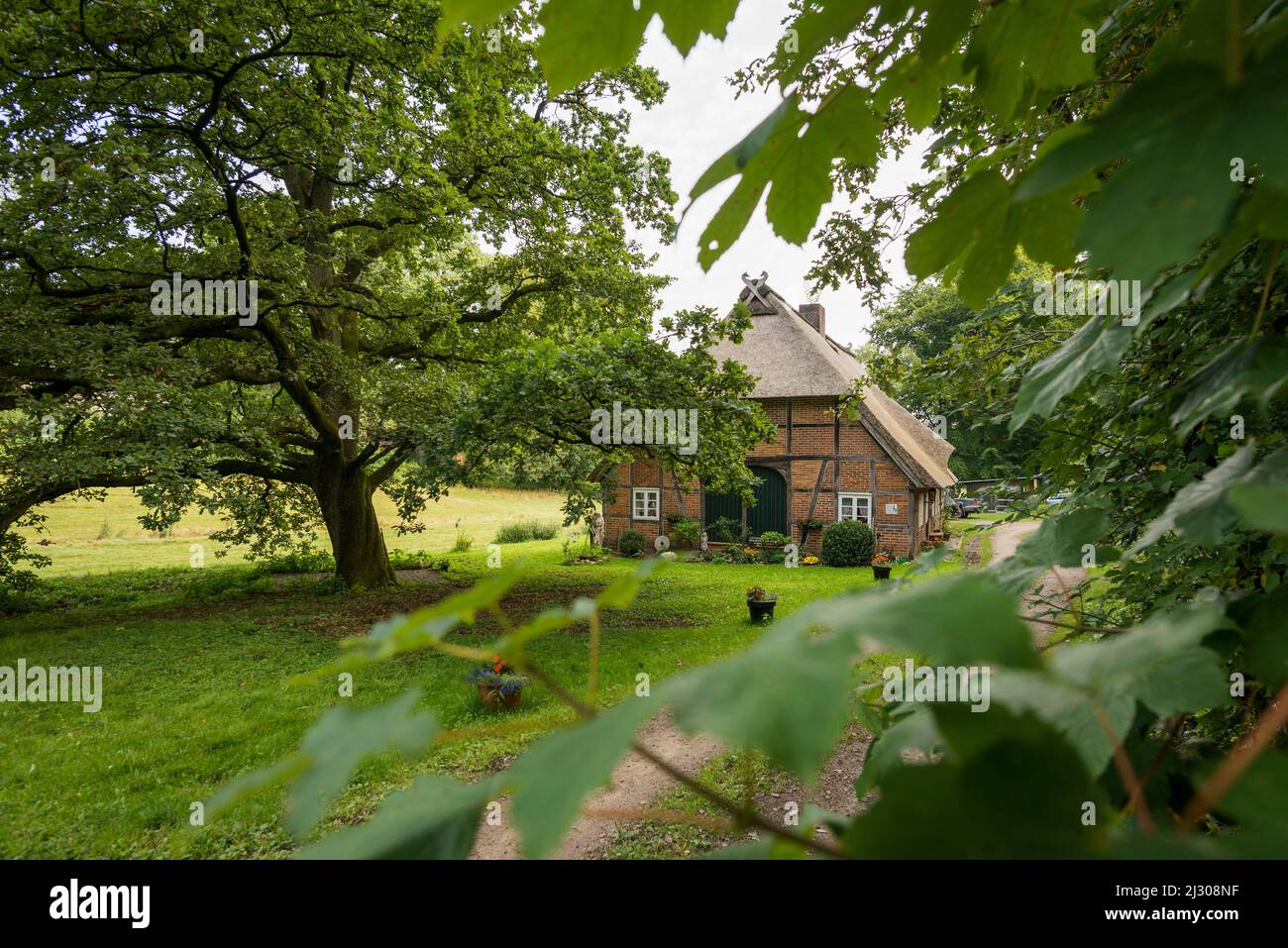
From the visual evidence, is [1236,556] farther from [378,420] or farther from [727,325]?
[378,420]

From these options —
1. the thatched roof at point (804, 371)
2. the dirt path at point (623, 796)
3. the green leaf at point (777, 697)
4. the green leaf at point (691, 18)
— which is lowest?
the dirt path at point (623, 796)

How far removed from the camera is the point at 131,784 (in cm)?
511

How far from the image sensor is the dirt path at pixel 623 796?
4.14 m

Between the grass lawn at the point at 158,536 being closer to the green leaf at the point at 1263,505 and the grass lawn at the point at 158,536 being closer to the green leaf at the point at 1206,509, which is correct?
the green leaf at the point at 1206,509

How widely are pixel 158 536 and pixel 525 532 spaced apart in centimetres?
A: 1543

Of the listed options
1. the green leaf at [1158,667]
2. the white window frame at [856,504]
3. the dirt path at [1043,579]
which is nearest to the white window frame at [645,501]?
the white window frame at [856,504]

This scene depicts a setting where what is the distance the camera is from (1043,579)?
5.35 m

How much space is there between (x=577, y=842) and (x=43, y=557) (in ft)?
47.1

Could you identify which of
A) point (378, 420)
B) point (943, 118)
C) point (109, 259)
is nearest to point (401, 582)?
point (378, 420)

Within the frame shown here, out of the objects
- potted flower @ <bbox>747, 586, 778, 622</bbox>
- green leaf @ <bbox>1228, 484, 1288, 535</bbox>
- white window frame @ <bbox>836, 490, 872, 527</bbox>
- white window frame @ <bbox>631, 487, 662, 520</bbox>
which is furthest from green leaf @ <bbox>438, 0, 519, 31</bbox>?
white window frame @ <bbox>631, 487, 662, 520</bbox>

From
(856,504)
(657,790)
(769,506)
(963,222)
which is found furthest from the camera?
(769,506)

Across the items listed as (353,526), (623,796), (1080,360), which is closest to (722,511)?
(353,526)

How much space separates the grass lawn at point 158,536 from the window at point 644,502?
22.8 feet

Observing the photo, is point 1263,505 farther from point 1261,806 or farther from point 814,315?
point 814,315
